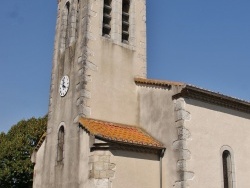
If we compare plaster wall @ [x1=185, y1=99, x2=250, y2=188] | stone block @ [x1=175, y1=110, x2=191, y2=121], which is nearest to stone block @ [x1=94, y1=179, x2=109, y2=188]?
plaster wall @ [x1=185, y1=99, x2=250, y2=188]

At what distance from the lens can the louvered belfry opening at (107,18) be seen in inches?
581

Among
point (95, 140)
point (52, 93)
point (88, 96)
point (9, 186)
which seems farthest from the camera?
point (9, 186)

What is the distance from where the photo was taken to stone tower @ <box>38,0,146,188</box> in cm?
1291

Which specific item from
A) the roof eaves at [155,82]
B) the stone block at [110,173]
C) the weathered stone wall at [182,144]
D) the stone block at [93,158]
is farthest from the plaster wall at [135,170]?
the roof eaves at [155,82]

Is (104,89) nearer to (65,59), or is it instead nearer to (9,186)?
(65,59)

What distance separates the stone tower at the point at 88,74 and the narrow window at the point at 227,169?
3408 millimetres

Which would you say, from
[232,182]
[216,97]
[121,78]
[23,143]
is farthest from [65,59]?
[23,143]

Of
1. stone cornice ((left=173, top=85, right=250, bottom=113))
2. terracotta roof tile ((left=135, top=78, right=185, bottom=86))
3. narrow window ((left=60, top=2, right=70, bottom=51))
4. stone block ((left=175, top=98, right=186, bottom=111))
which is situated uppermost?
narrow window ((left=60, top=2, right=70, bottom=51))

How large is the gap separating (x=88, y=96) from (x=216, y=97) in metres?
4.38

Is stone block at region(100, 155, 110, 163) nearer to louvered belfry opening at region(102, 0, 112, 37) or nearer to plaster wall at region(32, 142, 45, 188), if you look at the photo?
plaster wall at region(32, 142, 45, 188)

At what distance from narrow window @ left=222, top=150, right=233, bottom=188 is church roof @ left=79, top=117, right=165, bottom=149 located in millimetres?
2338

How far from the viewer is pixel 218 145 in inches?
494

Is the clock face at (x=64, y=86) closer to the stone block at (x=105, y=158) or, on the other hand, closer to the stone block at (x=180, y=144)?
the stone block at (x=105, y=158)

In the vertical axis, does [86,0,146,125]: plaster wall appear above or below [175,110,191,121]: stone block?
above
